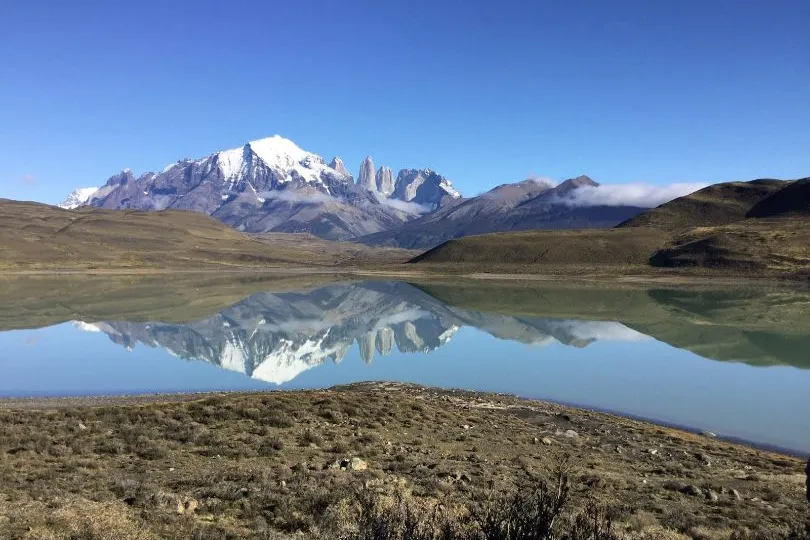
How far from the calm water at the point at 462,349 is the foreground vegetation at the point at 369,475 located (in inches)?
388

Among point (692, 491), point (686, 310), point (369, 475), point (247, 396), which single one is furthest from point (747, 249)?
point (369, 475)

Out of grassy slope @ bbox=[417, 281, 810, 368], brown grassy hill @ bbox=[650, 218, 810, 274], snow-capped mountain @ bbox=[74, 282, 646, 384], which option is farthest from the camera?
brown grassy hill @ bbox=[650, 218, 810, 274]

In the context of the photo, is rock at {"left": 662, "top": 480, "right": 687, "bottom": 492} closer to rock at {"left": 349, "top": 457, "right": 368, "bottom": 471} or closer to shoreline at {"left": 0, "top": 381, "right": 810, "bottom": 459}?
rock at {"left": 349, "top": 457, "right": 368, "bottom": 471}

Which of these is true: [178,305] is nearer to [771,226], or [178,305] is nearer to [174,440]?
[174,440]

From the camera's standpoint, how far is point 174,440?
665 inches

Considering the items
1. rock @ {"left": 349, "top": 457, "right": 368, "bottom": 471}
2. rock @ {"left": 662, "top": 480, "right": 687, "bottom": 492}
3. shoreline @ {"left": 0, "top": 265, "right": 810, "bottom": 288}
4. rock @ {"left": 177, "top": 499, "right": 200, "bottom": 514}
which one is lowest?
rock @ {"left": 662, "top": 480, "right": 687, "bottom": 492}

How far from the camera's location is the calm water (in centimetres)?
3303

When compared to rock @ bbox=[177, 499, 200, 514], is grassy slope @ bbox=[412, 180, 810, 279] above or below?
above

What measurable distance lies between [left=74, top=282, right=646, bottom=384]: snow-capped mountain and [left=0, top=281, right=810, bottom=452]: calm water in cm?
27

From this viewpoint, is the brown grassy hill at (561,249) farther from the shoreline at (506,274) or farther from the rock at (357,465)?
the rock at (357,465)

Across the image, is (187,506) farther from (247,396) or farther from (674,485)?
(247,396)

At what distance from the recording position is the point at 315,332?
66312 millimetres

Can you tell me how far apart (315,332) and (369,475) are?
53.5 meters

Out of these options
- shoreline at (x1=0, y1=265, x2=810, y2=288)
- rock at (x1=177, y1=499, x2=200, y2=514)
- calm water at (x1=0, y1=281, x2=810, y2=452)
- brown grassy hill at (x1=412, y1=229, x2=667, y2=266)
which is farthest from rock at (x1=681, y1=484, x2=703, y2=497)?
brown grassy hill at (x1=412, y1=229, x2=667, y2=266)
